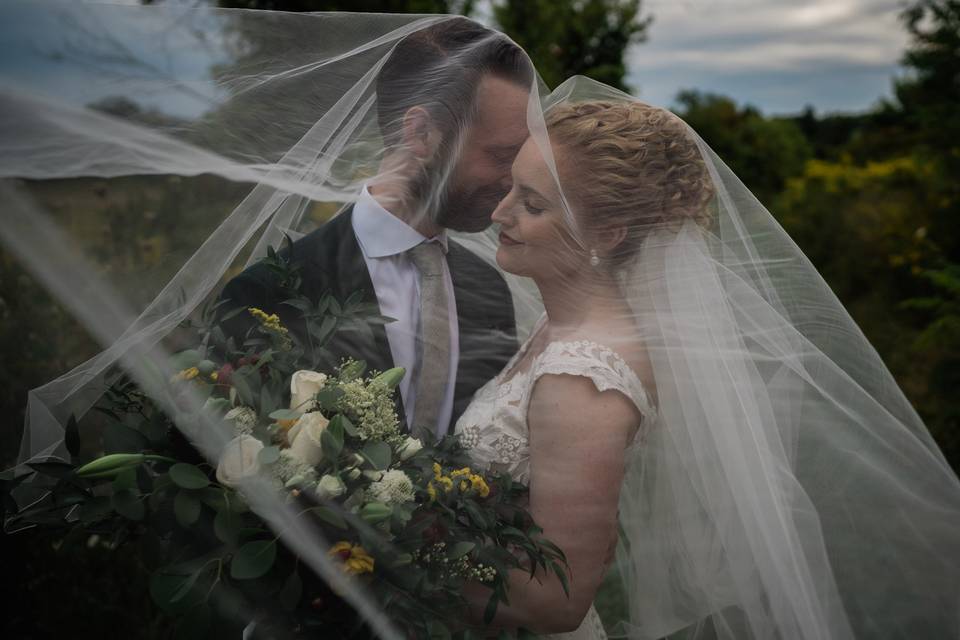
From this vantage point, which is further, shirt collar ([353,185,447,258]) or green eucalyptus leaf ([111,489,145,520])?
shirt collar ([353,185,447,258])

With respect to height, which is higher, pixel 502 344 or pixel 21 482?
pixel 502 344

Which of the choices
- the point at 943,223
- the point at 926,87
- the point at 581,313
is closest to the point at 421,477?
the point at 581,313

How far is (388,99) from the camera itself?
2.21 metres

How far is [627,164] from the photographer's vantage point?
2.11 metres

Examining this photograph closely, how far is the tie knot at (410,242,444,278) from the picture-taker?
2.41 metres

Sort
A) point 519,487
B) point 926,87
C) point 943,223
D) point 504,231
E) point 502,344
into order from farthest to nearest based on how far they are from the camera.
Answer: point 943,223, point 926,87, point 502,344, point 504,231, point 519,487

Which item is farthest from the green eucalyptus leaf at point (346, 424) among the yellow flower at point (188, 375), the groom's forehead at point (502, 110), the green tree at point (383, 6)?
the green tree at point (383, 6)

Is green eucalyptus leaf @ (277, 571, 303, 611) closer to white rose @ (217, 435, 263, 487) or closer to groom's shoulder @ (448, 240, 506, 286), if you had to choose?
white rose @ (217, 435, 263, 487)

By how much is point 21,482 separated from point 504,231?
1.50 metres

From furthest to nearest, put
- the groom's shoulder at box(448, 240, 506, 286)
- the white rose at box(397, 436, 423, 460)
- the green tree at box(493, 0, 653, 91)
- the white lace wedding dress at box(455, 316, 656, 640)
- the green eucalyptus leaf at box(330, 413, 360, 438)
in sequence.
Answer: the green tree at box(493, 0, 653, 91), the groom's shoulder at box(448, 240, 506, 286), the white lace wedding dress at box(455, 316, 656, 640), the white rose at box(397, 436, 423, 460), the green eucalyptus leaf at box(330, 413, 360, 438)

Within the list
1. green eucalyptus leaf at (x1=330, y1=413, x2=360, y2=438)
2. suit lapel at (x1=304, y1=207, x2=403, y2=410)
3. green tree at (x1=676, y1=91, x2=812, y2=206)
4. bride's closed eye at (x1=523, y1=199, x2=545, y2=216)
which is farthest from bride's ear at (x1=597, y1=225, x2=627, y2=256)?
green tree at (x1=676, y1=91, x2=812, y2=206)

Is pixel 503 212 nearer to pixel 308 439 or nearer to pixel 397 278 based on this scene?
pixel 397 278

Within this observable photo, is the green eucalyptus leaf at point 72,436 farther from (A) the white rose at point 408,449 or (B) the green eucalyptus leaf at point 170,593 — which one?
(A) the white rose at point 408,449

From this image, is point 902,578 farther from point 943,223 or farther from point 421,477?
point 943,223
